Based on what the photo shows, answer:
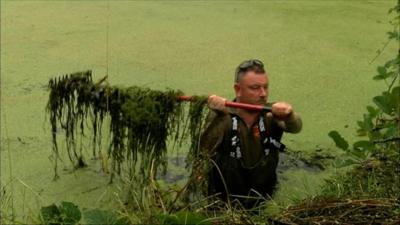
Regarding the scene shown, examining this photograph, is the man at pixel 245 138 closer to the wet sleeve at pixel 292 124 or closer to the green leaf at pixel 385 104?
the wet sleeve at pixel 292 124

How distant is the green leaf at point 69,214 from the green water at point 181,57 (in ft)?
1.76

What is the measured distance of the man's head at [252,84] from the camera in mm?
1619

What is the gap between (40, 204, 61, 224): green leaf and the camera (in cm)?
110

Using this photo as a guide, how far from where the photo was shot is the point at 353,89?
8.29ft

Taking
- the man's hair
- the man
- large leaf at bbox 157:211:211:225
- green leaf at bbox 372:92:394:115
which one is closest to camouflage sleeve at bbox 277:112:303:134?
the man

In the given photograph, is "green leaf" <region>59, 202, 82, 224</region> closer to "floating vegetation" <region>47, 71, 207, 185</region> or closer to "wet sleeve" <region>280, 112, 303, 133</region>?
"floating vegetation" <region>47, 71, 207, 185</region>

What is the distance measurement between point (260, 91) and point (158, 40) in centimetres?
141

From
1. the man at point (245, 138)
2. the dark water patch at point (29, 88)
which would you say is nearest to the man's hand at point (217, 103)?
the man at point (245, 138)

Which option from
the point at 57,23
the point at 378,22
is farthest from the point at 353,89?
the point at 57,23

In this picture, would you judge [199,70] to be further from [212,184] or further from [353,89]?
[212,184]

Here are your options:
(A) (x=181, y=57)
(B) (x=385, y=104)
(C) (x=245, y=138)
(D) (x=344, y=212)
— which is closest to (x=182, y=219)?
(D) (x=344, y=212)

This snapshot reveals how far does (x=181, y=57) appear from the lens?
2.78 meters

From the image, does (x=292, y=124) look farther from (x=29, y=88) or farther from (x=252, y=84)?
(x=29, y=88)

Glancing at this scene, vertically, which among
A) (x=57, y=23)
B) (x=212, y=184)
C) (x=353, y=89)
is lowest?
(x=212, y=184)
